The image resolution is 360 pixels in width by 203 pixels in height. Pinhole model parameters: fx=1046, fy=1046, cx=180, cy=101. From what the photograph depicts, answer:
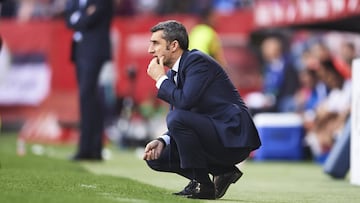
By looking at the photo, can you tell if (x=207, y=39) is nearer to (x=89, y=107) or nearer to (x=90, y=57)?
(x=90, y=57)

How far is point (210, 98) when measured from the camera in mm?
7234

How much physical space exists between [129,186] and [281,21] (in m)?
7.47

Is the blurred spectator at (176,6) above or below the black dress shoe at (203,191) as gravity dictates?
below

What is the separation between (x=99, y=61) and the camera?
13.3 m

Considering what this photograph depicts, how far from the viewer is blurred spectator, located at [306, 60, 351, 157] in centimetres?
1454

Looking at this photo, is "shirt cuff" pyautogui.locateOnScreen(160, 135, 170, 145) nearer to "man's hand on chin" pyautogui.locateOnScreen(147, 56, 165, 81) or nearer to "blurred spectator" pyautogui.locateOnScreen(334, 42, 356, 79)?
"man's hand on chin" pyautogui.locateOnScreen(147, 56, 165, 81)

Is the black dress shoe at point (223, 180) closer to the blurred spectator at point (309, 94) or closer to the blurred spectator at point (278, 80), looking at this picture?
the blurred spectator at point (309, 94)

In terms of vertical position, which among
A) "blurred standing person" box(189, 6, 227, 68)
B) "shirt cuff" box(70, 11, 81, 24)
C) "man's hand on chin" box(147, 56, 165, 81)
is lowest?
"blurred standing person" box(189, 6, 227, 68)

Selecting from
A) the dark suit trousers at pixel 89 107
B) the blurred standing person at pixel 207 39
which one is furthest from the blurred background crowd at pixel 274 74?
the dark suit trousers at pixel 89 107

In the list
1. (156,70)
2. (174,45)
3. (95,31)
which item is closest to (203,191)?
(156,70)

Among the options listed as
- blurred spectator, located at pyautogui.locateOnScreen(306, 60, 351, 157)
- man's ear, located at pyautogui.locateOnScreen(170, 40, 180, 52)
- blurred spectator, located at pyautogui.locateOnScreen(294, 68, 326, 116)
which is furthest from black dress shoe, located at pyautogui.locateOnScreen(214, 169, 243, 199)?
blurred spectator, located at pyautogui.locateOnScreen(294, 68, 326, 116)

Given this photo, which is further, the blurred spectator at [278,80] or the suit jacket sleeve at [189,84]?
the blurred spectator at [278,80]

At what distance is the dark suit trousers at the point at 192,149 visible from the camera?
7082 mm

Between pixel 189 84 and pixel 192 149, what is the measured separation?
0.44 metres
